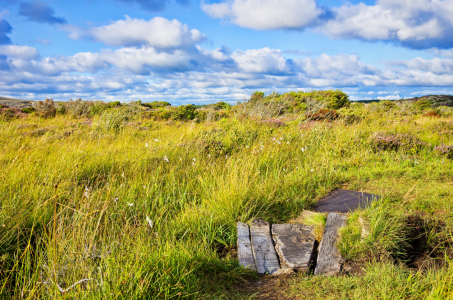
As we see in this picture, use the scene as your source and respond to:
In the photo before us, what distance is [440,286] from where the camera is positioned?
2.43m

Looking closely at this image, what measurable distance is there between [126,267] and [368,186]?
4586 mm

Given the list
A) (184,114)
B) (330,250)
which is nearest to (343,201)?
(330,250)

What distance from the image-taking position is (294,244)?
349 centimetres

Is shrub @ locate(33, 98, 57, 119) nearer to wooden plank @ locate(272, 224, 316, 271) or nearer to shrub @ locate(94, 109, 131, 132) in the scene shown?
shrub @ locate(94, 109, 131, 132)

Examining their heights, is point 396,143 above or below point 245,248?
above

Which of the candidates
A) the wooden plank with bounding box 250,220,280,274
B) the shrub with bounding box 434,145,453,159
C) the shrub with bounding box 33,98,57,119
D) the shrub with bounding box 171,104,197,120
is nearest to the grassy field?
the shrub with bounding box 434,145,453,159

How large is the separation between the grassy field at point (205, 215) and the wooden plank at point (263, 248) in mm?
179

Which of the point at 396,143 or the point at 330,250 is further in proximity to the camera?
the point at 396,143

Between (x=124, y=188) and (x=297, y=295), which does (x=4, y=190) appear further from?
(x=297, y=295)

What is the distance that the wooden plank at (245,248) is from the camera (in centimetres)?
324

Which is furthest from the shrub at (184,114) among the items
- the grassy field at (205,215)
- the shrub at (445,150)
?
the shrub at (445,150)

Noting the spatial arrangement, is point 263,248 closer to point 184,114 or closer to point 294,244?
point 294,244

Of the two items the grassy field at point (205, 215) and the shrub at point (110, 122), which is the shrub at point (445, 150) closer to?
the grassy field at point (205, 215)

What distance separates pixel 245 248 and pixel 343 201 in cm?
211
